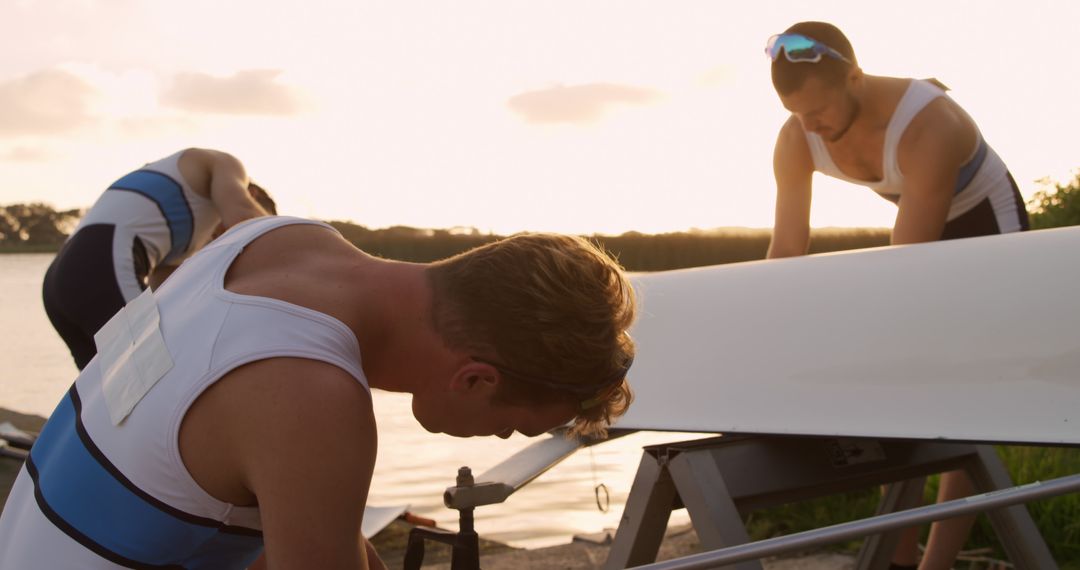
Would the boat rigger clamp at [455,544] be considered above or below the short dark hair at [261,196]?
below

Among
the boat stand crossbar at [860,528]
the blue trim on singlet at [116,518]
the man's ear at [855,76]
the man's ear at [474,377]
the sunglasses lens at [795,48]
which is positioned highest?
the sunglasses lens at [795,48]

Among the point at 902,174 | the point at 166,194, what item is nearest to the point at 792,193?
the point at 902,174

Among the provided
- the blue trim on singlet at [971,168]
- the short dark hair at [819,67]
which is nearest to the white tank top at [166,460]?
the short dark hair at [819,67]

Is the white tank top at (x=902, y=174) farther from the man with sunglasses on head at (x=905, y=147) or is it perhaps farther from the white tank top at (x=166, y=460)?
the white tank top at (x=166, y=460)

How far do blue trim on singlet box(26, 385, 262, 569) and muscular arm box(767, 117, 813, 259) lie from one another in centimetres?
215

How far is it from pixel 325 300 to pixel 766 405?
1.27 meters

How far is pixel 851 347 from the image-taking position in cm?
220

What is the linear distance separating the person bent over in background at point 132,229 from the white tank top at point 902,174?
1.78 metres

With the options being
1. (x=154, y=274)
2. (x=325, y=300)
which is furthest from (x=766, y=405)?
(x=154, y=274)

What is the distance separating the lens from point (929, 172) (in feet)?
8.64

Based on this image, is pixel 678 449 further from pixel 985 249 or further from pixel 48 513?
pixel 48 513

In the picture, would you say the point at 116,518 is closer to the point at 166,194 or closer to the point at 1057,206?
the point at 166,194

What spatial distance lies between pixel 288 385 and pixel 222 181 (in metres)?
2.22

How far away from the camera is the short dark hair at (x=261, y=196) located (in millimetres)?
3320
